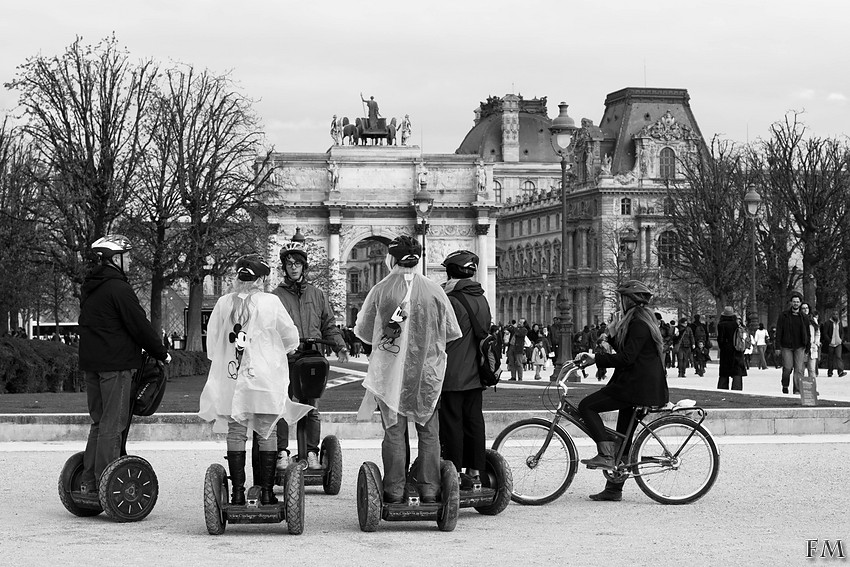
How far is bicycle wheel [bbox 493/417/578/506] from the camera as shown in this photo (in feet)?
37.6

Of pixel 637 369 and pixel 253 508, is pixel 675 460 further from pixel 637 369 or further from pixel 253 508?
pixel 253 508

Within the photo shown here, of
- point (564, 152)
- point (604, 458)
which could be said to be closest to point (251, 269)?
point (604, 458)

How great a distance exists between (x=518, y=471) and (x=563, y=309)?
22682 millimetres

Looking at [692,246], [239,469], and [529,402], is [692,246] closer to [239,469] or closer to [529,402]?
[529,402]

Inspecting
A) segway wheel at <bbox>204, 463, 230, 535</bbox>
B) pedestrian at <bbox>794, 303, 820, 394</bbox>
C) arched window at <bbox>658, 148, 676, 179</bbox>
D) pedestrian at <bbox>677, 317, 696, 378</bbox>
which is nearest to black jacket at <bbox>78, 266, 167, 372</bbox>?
segway wheel at <bbox>204, 463, 230, 535</bbox>

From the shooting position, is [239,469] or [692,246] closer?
[239,469]

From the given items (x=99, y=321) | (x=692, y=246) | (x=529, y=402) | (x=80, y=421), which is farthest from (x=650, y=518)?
(x=692, y=246)

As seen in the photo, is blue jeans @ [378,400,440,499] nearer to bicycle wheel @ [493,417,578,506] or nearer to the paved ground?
the paved ground

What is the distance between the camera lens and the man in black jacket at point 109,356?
35.1 ft

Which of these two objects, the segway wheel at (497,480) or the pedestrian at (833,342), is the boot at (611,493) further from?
the pedestrian at (833,342)

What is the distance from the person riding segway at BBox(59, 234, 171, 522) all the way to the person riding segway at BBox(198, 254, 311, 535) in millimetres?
664

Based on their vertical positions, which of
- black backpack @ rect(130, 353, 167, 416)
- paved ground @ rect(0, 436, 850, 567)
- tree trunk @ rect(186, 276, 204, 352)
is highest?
tree trunk @ rect(186, 276, 204, 352)

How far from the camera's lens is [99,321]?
10.8m

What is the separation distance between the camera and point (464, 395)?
10.7m
